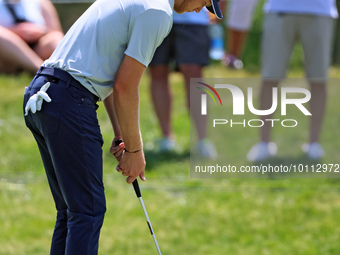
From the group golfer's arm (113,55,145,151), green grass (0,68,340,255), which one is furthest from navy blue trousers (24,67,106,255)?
green grass (0,68,340,255)

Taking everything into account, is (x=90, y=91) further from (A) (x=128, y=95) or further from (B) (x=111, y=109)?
(B) (x=111, y=109)

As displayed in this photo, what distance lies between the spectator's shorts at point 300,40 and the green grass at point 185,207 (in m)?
0.27

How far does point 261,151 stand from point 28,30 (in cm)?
204

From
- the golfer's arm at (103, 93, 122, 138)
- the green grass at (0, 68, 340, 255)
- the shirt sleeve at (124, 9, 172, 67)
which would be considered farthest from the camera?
the green grass at (0, 68, 340, 255)

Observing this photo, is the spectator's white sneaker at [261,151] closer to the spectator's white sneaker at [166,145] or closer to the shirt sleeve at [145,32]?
the spectator's white sneaker at [166,145]

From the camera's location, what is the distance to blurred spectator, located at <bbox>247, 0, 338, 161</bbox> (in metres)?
4.48

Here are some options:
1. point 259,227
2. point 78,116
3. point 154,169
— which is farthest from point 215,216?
point 78,116

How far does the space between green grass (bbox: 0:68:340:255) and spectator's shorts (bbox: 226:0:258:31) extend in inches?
15.0

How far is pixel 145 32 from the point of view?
2.18 m

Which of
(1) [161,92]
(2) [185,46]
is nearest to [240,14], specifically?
(2) [185,46]

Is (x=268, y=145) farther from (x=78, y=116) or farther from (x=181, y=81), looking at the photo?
(x=78, y=116)

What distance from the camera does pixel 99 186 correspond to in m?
2.37

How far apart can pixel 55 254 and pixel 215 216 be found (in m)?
1.63

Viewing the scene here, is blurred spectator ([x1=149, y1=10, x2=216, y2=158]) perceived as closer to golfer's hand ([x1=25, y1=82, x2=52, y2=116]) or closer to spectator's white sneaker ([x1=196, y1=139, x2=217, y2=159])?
spectator's white sneaker ([x1=196, y1=139, x2=217, y2=159])
